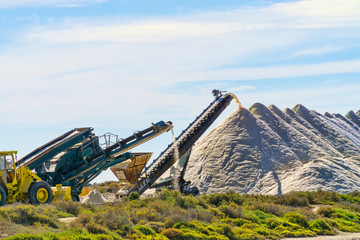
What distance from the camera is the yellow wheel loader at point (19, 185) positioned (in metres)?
23.8

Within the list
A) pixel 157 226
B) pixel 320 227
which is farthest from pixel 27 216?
pixel 320 227

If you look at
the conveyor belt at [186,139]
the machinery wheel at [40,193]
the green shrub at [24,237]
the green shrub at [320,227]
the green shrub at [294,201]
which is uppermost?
the conveyor belt at [186,139]

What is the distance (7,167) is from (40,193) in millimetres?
2007

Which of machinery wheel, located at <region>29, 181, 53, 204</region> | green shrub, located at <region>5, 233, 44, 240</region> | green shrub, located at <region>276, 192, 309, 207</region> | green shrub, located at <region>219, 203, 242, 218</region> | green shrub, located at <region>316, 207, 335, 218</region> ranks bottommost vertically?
green shrub, located at <region>316, 207, 335, 218</region>

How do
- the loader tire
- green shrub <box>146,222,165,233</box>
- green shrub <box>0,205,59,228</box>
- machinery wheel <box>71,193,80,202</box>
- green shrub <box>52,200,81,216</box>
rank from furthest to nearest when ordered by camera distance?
machinery wheel <box>71,193,80,202</box>
green shrub <box>52,200,81,216</box>
the loader tire
green shrub <box>146,222,165,233</box>
green shrub <box>0,205,59,228</box>

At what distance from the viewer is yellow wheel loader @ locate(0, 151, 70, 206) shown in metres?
23.8

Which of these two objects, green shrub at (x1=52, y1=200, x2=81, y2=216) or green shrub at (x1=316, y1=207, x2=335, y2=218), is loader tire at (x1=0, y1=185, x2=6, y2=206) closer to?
green shrub at (x1=52, y1=200, x2=81, y2=216)

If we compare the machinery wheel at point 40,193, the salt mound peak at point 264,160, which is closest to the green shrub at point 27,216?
the machinery wheel at point 40,193

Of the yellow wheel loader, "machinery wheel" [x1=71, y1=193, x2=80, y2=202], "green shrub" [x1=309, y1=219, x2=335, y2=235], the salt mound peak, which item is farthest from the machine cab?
the salt mound peak

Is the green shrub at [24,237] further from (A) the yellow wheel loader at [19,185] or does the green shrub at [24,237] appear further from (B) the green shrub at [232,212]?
(B) the green shrub at [232,212]

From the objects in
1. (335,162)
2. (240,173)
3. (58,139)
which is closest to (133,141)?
(58,139)

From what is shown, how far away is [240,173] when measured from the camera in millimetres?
44656

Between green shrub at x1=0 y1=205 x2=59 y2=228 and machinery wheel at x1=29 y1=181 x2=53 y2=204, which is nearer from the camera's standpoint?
green shrub at x1=0 y1=205 x2=59 y2=228

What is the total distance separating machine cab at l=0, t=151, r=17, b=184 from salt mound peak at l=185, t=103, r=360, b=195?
70.6 feet
